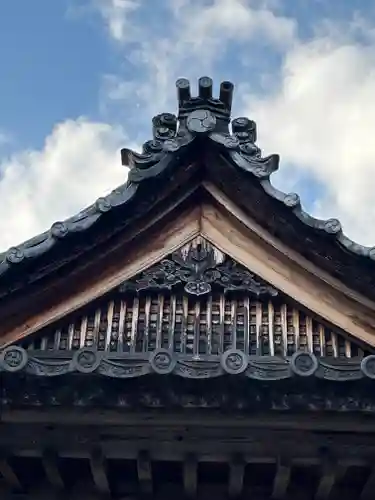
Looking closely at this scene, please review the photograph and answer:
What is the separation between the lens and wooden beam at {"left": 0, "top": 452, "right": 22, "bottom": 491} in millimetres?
4911

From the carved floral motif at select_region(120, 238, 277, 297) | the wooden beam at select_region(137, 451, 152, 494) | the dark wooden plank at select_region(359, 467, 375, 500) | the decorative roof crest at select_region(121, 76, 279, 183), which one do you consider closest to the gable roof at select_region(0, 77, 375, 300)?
the decorative roof crest at select_region(121, 76, 279, 183)

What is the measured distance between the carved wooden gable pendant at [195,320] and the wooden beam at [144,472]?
2.58 feet

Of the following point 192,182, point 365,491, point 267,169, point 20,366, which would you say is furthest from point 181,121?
point 365,491

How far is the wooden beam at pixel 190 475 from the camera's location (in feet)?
15.9

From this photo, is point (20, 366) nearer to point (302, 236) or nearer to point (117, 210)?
point (117, 210)

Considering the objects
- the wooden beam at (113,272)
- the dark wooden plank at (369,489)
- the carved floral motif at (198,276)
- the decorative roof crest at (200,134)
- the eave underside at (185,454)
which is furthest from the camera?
the decorative roof crest at (200,134)

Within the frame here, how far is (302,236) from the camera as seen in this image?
5.66 m

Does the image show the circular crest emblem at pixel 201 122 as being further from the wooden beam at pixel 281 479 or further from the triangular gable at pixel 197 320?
the wooden beam at pixel 281 479

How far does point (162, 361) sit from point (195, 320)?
1230mm

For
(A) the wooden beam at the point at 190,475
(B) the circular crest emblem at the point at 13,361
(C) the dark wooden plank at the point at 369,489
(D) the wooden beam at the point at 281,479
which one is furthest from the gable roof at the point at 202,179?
(A) the wooden beam at the point at 190,475

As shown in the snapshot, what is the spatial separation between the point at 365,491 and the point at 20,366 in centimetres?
259

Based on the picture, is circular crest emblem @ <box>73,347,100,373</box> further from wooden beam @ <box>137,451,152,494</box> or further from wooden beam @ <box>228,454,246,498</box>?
wooden beam @ <box>228,454,246,498</box>

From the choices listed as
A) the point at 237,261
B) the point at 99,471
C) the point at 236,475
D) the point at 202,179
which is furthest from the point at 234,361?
the point at 202,179

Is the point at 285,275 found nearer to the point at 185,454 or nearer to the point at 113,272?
the point at 113,272
